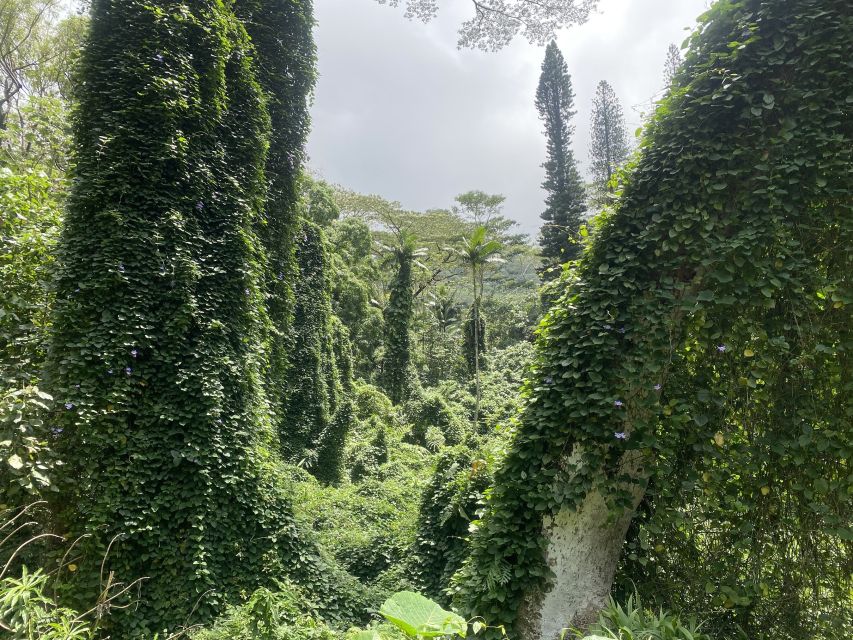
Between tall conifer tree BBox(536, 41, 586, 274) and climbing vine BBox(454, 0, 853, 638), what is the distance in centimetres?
2014

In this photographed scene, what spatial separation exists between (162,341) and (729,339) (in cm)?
474

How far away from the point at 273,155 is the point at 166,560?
215 inches

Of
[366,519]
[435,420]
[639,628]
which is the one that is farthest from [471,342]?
[639,628]

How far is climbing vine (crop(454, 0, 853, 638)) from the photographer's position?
8.58 ft

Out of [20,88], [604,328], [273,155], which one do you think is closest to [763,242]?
[604,328]

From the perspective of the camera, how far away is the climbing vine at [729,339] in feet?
8.58

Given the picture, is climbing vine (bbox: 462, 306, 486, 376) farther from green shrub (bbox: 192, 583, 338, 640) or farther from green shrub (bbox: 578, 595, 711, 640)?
green shrub (bbox: 578, 595, 711, 640)

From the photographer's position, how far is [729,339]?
9.31ft

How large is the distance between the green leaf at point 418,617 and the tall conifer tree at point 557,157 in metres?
22.3

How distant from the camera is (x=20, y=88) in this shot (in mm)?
12141

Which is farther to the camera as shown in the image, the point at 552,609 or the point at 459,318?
the point at 459,318

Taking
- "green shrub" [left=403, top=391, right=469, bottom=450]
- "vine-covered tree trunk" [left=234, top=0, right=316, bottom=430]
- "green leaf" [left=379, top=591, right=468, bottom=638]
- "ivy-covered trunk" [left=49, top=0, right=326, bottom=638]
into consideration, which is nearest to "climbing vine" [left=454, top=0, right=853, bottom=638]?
"green leaf" [left=379, top=591, right=468, bottom=638]

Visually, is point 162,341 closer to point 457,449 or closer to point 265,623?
point 265,623

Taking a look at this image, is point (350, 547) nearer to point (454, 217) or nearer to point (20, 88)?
point (20, 88)
